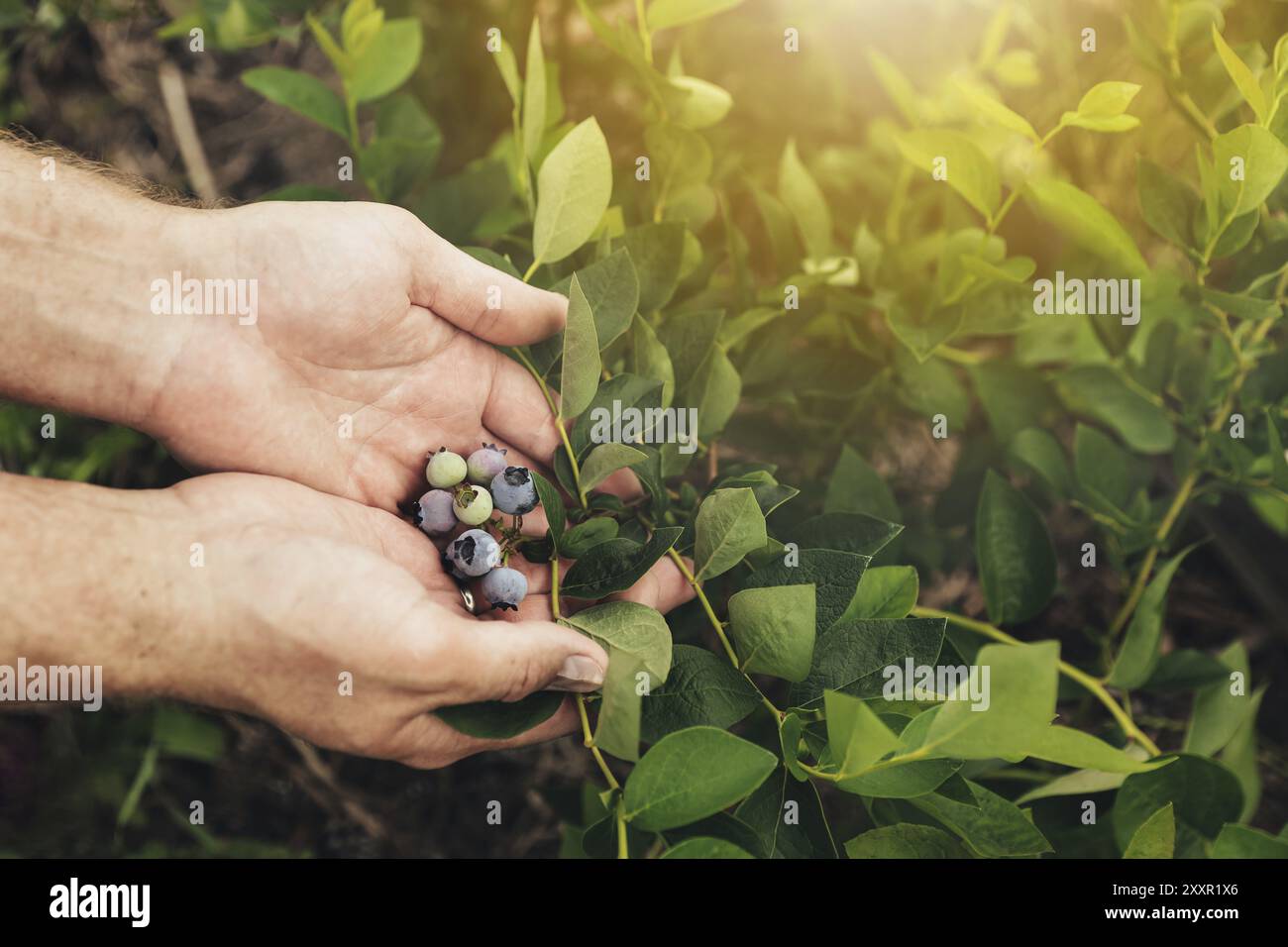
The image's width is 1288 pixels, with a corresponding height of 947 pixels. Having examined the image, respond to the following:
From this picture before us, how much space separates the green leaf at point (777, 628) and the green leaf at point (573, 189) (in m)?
0.37

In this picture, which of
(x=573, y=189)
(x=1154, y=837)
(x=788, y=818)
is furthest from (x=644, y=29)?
(x=1154, y=837)

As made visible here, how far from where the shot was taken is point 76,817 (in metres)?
1.38

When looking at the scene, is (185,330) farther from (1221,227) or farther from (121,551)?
(1221,227)

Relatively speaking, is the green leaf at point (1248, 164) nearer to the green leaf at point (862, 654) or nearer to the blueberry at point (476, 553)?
the green leaf at point (862, 654)

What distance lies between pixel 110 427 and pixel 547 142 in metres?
0.90

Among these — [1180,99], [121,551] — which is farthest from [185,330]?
[1180,99]

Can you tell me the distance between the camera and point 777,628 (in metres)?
0.70

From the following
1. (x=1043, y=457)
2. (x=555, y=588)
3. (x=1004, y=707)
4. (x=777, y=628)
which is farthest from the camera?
(x=1043, y=457)

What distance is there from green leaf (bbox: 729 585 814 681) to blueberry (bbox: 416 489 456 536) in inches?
12.4

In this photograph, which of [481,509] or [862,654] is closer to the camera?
[862,654]

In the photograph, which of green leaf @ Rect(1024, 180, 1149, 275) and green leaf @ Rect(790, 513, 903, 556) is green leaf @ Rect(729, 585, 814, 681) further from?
green leaf @ Rect(1024, 180, 1149, 275)

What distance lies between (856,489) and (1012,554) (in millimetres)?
170

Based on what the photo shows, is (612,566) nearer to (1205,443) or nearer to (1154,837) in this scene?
(1154,837)

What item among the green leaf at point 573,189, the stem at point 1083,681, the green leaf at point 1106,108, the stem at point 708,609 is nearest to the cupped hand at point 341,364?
the green leaf at point 573,189
